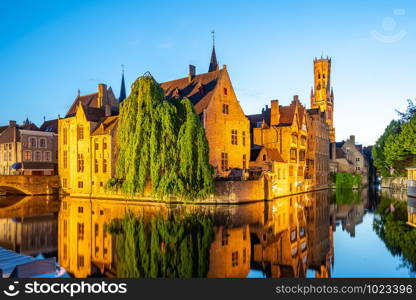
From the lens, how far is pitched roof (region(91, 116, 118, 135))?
139ft

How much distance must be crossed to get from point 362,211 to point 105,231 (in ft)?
71.6

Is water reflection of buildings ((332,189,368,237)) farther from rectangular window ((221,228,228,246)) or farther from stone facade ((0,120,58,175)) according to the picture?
stone facade ((0,120,58,175))

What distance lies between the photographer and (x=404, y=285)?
31.1 feet

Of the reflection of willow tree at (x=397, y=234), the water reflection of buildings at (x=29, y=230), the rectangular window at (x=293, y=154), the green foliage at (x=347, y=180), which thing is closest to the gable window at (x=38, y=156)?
the water reflection of buildings at (x=29, y=230)

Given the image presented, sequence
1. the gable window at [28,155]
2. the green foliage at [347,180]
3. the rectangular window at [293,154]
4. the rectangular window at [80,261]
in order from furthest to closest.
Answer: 1. the green foliage at [347,180]
2. the gable window at [28,155]
3. the rectangular window at [293,154]
4. the rectangular window at [80,261]

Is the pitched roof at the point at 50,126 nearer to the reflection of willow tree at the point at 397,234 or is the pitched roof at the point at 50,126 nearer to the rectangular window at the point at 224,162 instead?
the rectangular window at the point at 224,162

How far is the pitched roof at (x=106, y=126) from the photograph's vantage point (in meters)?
42.5

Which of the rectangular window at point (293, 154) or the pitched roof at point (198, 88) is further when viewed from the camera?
the rectangular window at point (293, 154)

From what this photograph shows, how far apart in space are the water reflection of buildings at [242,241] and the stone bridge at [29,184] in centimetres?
2113

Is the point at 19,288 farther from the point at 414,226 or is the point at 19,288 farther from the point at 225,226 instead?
the point at 414,226

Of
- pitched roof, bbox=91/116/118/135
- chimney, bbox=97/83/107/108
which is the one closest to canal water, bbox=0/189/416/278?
pitched roof, bbox=91/116/118/135

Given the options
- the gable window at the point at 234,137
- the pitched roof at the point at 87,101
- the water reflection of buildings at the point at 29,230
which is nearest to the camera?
the water reflection of buildings at the point at 29,230

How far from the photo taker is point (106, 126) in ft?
144

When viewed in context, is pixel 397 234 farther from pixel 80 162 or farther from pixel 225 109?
pixel 80 162
